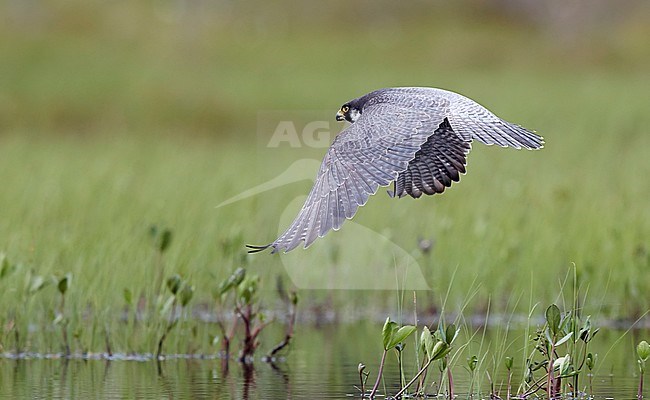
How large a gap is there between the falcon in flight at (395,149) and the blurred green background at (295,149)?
0.55 meters

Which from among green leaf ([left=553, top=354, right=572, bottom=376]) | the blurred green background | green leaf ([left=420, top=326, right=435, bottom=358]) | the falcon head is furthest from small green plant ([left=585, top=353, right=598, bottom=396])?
the falcon head

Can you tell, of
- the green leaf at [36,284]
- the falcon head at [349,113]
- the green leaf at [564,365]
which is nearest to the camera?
the green leaf at [564,365]

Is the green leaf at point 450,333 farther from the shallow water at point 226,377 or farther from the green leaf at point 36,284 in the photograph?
the green leaf at point 36,284

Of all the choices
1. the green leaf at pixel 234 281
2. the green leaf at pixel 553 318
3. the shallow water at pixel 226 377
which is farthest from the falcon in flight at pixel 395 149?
the green leaf at pixel 553 318

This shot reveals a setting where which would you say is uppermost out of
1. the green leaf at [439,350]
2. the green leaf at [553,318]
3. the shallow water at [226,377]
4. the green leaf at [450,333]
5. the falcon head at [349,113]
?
the falcon head at [349,113]

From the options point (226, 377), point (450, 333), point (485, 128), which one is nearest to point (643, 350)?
point (450, 333)

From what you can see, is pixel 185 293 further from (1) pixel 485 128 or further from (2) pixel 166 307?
(1) pixel 485 128

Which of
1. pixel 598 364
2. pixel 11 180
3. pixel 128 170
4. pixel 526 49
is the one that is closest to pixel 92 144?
pixel 128 170

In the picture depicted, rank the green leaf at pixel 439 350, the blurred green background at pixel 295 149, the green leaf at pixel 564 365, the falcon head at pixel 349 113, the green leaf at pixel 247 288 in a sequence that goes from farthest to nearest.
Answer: the blurred green background at pixel 295 149, the falcon head at pixel 349 113, the green leaf at pixel 247 288, the green leaf at pixel 564 365, the green leaf at pixel 439 350

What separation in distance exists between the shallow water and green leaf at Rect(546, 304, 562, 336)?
1.31ft

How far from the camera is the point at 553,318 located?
496cm

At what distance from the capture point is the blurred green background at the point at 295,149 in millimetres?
7918

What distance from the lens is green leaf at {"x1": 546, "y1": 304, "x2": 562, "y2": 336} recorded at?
493 cm

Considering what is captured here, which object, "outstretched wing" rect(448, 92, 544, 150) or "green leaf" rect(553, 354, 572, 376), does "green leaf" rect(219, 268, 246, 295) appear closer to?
"outstretched wing" rect(448, 92, 544, 150)
